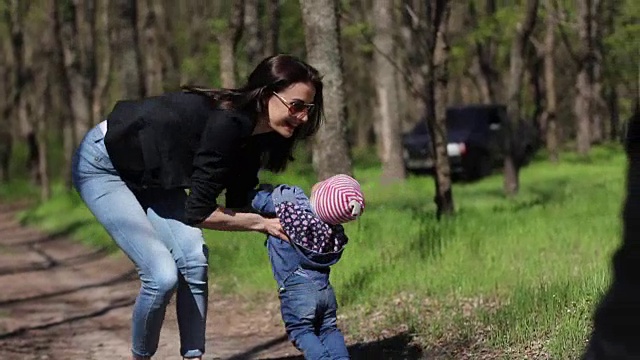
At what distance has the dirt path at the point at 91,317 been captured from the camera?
6340mm

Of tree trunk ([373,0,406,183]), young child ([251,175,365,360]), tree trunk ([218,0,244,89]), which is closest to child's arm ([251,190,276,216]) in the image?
young child ([251,175,365,360])

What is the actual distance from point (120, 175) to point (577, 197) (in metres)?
9.66

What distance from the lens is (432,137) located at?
10539 mm

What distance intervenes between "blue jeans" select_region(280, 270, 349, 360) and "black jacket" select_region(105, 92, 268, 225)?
1.42 feet

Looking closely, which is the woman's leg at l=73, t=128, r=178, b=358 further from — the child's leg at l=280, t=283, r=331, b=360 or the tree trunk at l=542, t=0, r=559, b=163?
the tree trunk at l=542, t=0, r=559, b=163

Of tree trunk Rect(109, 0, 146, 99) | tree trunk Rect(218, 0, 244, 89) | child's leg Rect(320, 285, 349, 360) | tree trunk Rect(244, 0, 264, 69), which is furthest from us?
tree trunk Rect(244, 0, 264, 69)

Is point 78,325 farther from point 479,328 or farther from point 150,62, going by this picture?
point 150,62

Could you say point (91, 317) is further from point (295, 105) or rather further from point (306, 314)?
point (295, 105)

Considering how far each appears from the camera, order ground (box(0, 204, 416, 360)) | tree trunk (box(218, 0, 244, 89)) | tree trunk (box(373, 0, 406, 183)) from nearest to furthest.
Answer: ground (box(0, 204, 416, 360)) → tree trunk (box(218, 0, 244, 89)) → tree trunk (box(373, 0, 406, 183))

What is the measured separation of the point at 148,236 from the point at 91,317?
3.66 metres

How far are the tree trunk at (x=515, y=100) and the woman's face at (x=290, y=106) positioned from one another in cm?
1154

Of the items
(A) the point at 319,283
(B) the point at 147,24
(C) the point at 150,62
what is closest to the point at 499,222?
(A) the point at 319,283

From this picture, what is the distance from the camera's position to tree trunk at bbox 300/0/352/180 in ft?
29.7

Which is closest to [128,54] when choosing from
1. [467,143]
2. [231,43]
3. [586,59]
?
[231,43]
